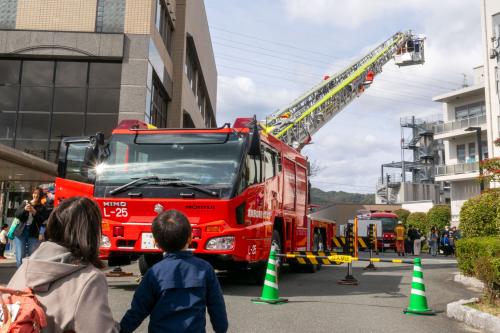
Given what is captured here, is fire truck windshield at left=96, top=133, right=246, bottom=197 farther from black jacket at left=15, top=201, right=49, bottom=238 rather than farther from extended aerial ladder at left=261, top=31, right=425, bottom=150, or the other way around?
extended aerial ladder at left=261, top=31, right=425, bottom=150

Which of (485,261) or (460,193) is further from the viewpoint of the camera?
(460,193)

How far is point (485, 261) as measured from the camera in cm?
742

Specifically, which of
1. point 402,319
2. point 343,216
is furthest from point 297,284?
point 343,216

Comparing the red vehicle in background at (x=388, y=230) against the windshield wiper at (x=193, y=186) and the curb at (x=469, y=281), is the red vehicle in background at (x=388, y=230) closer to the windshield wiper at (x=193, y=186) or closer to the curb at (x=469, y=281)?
the curb at (x=469, y=281)

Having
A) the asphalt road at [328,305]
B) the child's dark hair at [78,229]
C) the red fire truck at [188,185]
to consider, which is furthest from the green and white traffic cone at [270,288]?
the child's dark hair at [78,229]

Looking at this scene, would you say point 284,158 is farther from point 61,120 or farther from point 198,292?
point 61,120

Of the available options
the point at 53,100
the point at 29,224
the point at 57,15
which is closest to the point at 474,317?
the point at 29,224

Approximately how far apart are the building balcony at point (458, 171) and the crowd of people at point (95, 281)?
137ft

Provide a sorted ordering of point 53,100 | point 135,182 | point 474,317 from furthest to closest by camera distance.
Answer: point 53,100, point 135,182, point 474,317

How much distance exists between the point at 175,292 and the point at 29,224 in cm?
719

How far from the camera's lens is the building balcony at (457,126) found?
41594mm

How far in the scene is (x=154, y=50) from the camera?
20156mm

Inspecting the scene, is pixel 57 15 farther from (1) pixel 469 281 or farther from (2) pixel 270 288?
(1) pixel 469 281

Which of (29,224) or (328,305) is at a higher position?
(29,224)
